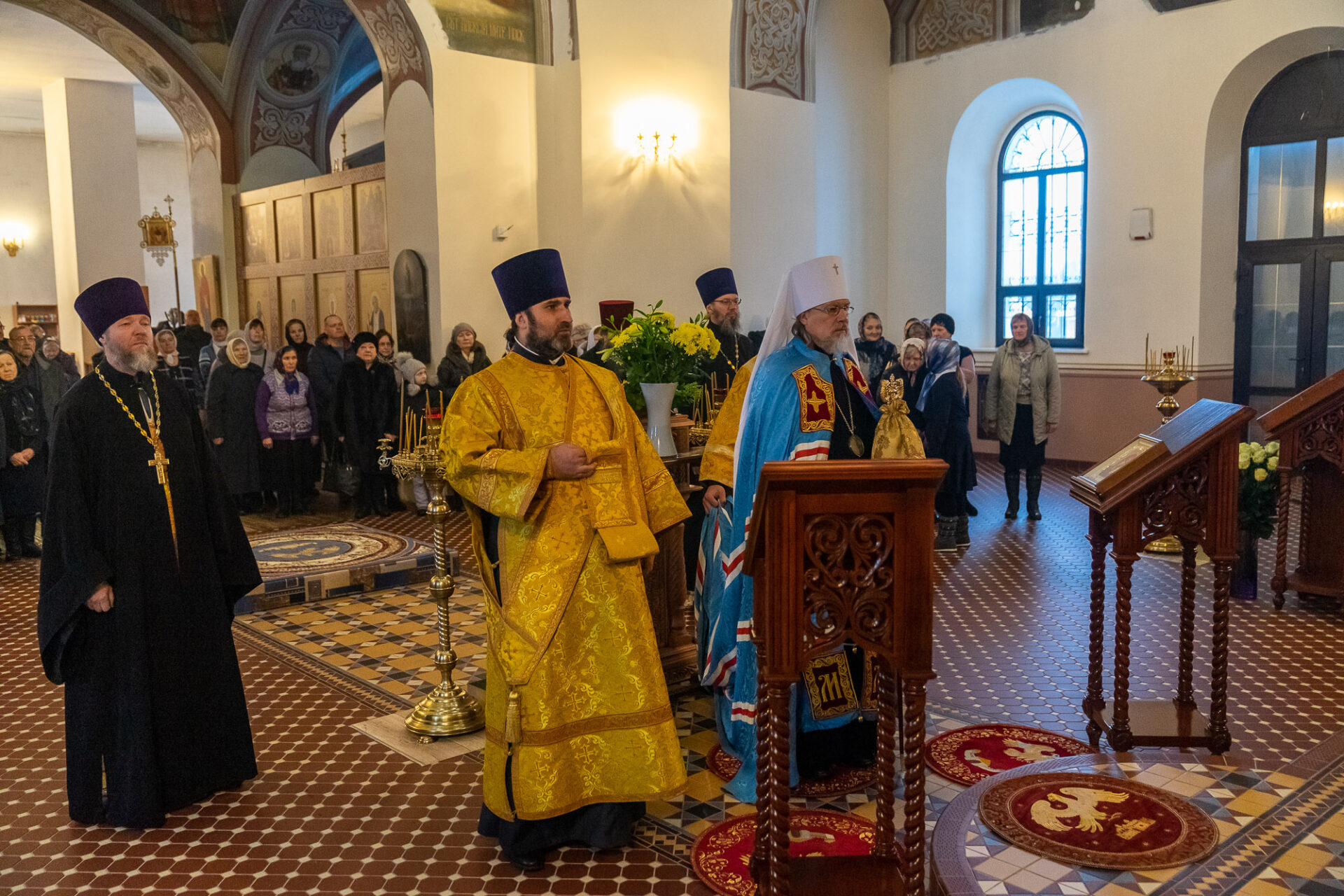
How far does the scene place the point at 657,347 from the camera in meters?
4.70

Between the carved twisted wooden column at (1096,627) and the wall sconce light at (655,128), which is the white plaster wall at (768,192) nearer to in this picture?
the wall sconce light at (655,128)

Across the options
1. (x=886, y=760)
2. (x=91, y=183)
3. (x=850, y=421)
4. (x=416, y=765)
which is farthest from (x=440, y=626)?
(x=91, y=183)

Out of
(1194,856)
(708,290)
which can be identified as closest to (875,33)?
(708,290)

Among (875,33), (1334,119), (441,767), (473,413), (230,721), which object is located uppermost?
(875,33)

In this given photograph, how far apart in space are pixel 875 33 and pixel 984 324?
3.68m

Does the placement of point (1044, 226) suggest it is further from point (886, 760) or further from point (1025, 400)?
point (886, 760)

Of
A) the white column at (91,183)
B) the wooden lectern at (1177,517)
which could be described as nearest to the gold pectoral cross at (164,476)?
the wooden lectern at (1177,517)

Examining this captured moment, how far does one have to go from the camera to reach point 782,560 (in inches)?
92.1

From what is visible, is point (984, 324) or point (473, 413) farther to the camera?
point (984, 324)

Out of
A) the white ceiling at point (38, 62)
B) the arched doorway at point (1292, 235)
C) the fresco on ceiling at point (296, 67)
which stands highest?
the white ceiling at point (38, 62)

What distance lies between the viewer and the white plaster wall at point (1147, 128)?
10.7 metres

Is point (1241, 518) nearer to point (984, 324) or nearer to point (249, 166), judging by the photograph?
point (984, 324)

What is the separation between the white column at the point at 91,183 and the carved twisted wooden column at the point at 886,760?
14092mm

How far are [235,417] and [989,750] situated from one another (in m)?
7.46
